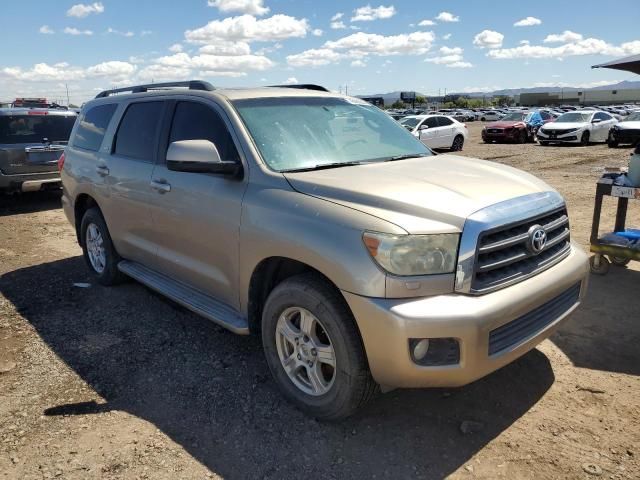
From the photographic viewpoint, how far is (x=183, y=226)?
3930 mm

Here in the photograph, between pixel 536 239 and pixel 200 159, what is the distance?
2059 millimetres

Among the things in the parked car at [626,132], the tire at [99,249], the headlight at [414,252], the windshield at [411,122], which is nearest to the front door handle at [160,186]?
the tire at [99,249]

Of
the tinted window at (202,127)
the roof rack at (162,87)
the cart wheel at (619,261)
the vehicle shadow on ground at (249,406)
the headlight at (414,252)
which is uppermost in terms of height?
the roof rack at (162,87)

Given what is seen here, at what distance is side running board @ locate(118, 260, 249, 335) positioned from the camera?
356cm

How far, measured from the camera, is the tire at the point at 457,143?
71.9ft

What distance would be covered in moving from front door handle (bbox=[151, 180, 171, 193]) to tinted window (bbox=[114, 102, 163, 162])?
30 cm

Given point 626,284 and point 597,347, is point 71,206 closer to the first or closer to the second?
point 597,347

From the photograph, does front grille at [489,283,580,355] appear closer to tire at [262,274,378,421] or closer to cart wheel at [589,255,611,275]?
tire at [262,274,378,421]

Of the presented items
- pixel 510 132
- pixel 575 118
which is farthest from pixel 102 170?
pixel 575 118

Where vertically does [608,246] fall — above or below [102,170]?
below

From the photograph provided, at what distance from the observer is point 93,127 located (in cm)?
556

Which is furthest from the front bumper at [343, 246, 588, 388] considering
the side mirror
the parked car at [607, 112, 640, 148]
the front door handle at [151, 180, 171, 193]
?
the parked car at [607, 112, 640, 148]

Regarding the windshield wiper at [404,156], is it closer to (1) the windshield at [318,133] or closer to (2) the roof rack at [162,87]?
(1) the windshield at [318,133]

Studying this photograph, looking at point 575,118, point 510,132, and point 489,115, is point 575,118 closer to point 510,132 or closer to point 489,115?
point 510,132
